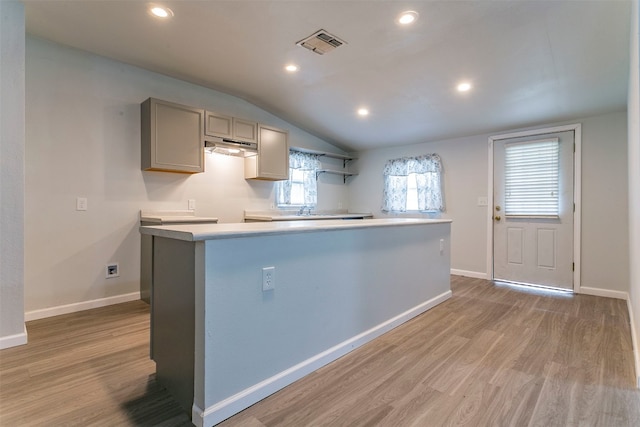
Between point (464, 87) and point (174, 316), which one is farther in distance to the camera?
point (464, 87)

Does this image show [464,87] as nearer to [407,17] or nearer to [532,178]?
[407,17]

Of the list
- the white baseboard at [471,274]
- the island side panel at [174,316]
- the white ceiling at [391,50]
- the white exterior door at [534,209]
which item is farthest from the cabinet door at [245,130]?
the white baseboard at [471,274]

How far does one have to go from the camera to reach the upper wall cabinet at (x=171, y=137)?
3.21 meters

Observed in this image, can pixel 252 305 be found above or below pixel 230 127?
below

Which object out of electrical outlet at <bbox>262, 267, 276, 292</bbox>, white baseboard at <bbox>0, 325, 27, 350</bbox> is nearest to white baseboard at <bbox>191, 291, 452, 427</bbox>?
electrical outlet at <bbox>262, 267, 276, 292</bbox>

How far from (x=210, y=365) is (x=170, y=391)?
1.51 feet

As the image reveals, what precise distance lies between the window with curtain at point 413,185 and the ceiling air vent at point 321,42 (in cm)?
271

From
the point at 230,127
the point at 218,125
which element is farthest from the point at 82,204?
the point at 230,127

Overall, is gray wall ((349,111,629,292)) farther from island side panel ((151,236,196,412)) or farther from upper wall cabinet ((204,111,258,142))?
island side panel ((151,236,196,412))

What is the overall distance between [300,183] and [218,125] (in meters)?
1.74

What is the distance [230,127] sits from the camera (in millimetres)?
3791

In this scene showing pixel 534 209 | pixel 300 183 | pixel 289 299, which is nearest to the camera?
pixel 289 299

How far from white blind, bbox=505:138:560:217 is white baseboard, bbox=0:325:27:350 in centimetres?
517

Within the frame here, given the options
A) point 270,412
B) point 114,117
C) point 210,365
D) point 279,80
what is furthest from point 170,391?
point 279,80
